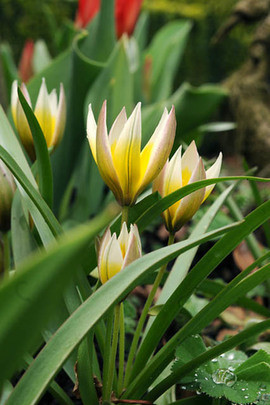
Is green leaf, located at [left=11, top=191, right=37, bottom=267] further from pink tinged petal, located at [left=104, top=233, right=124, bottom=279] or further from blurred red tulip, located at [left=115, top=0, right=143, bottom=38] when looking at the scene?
blurred red tulip, located at [left=115, top=0, right=143, bottom=38]

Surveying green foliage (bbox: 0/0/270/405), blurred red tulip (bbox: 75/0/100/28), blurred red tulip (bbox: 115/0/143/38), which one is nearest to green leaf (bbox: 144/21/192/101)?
blurred red tulip (bbox: 115/0/143/38)

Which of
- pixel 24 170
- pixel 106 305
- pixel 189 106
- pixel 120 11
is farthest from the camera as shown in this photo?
pixel 120 11

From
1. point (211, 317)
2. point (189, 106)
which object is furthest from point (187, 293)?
point (189, 106)

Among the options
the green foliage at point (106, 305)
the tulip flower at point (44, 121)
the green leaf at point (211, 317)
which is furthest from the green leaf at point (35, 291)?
the tulip flower at point (44, 121)

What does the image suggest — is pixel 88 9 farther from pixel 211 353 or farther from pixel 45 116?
pixel 211 353

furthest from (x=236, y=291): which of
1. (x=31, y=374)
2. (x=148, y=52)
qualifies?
(x=148, y=52)

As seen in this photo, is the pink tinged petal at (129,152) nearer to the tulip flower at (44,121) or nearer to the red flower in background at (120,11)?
the tulip flower at (44,121)
